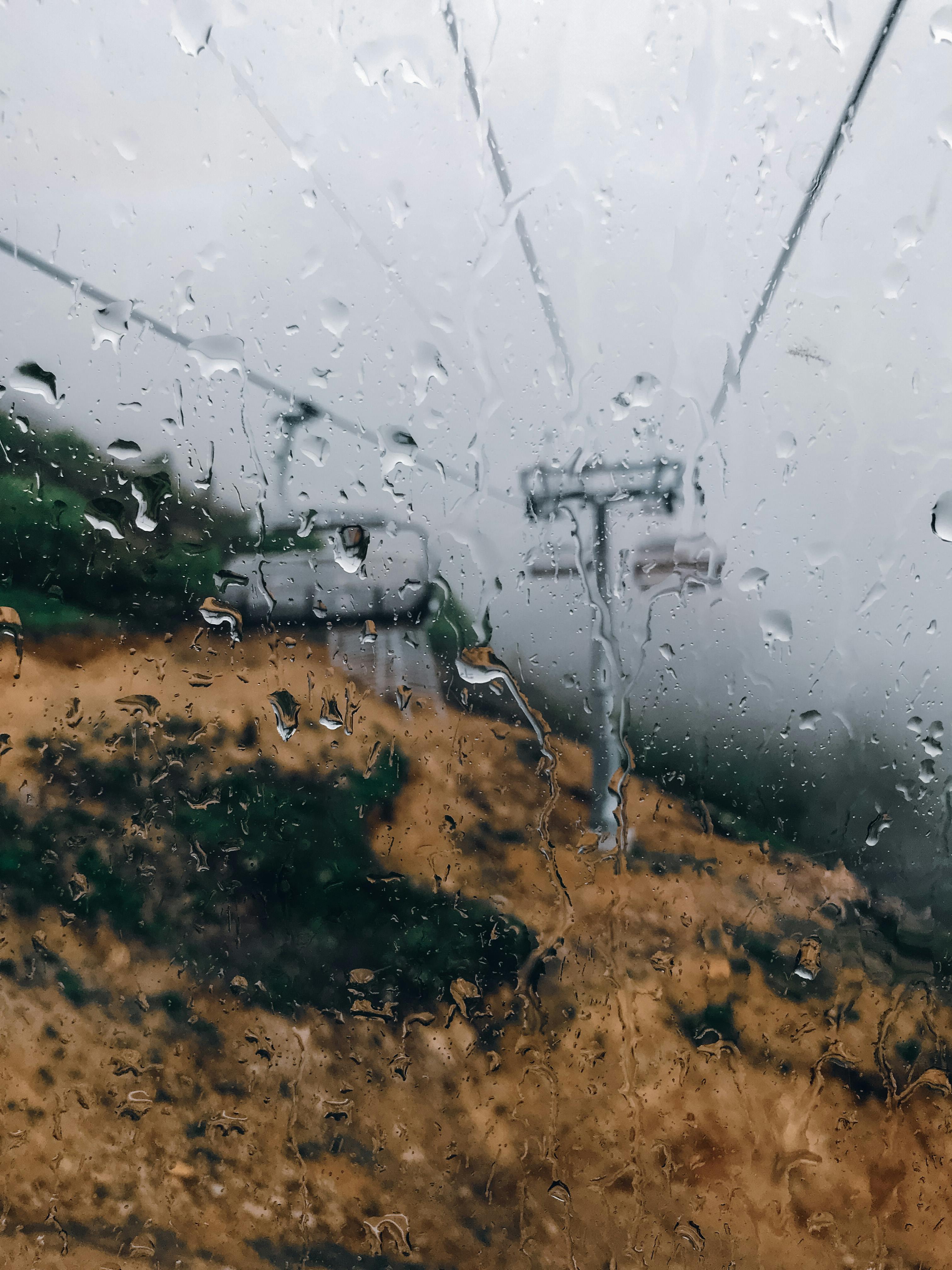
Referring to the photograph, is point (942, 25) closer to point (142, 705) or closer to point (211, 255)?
point (211, 255)

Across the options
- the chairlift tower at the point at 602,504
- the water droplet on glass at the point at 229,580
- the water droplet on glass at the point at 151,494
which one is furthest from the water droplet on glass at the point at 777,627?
the water droplet on glass at the point at 151,494

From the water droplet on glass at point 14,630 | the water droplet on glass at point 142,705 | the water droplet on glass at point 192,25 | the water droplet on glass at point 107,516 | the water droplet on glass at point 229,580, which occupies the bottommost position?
the water droplet on glass at point 142,705

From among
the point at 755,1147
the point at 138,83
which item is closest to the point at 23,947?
the point at 755,1147

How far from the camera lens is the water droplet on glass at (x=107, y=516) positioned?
957 millimetres

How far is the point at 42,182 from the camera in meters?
0.93

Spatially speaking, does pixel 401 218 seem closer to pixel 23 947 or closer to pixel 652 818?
pixel 652 818

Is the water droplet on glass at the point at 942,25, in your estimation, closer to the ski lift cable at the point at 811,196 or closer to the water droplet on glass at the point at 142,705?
the ski lift cable at the point at 811,196

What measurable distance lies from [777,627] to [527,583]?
319mm

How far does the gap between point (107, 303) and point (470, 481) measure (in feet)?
1.67

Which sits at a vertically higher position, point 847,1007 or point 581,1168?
point 847,1007

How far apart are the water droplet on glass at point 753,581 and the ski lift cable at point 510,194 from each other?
0.33 m

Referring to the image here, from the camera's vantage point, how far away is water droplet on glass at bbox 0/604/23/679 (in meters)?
0.98

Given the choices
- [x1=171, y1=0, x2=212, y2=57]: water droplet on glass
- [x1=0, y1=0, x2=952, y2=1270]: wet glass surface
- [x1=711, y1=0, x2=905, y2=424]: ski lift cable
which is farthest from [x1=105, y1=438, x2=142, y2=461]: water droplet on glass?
[x1=711, y1=0, x2=905, y2=424]: ski lift cable

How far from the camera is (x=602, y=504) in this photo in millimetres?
934
